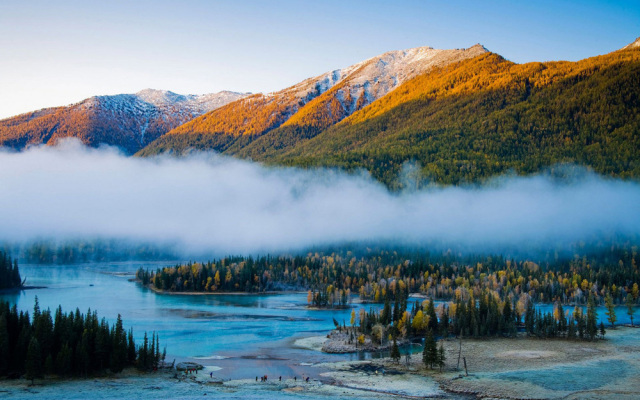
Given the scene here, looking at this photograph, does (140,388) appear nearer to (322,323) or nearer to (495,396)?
(495,396)

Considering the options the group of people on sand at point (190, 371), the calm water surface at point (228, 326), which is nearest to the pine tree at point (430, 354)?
the calm water surface at point (228, 326)

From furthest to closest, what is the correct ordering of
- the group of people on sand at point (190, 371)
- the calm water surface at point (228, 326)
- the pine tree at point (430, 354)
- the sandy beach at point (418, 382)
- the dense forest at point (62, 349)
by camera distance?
1. the calm water surface at point (228, 326)
2. the pine tree at point (430, 354)
3. the group of people on sand at point (190, 371)
4. the dense forest at point (62, 349)
5. the sandy beach at point (418, 382)

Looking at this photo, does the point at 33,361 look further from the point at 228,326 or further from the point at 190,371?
the point at 228,326

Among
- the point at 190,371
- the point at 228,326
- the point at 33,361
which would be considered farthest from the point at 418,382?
the point at 228,326

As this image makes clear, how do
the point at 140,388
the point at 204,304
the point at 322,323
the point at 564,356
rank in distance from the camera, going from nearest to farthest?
the point at 140,388 < the point at 564,356 < the point at 322,323 < the point at 204,304

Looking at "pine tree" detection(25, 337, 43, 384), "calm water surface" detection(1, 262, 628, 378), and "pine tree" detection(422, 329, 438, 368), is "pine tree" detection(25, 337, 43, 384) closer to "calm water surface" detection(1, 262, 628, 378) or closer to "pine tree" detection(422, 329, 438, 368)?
"calm water surface" detection(1, 262, 628, 378)

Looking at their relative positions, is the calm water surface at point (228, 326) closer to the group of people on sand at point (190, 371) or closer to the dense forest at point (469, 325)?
the group of people on sand at point (190, 371)

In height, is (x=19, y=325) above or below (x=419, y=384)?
above

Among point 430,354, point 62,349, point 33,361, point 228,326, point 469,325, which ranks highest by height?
point 62,349

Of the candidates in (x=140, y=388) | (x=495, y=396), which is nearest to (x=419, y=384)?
(x=495, y=396)
